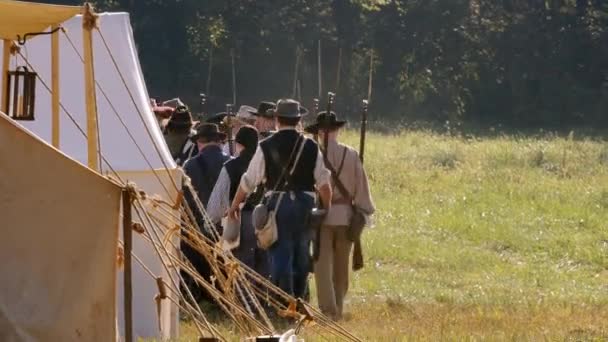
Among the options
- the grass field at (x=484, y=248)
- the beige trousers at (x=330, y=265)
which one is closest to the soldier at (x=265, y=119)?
the beige trousers at (x=330, y=265)

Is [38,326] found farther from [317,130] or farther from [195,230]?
[317,130]

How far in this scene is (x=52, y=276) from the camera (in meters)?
5.57

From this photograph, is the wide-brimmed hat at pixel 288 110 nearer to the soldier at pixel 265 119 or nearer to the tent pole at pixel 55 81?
the soldier at pixel 265 119

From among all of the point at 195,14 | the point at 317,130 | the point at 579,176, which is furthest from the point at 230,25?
the point at 317,130

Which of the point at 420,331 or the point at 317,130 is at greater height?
the point at 317,130

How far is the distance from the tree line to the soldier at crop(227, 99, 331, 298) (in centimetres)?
3189

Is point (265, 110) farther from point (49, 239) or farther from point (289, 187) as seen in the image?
point (49, 239)

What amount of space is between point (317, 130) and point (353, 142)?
19.9 m

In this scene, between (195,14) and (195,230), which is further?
(195,14)

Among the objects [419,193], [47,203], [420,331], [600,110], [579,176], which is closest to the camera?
[47,203]

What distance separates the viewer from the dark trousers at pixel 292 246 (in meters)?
11.2

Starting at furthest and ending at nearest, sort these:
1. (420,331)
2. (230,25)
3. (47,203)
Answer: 1. (230,25)
2. (420,331)
3. (47,203)

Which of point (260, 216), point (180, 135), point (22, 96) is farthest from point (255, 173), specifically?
point (22, 96)

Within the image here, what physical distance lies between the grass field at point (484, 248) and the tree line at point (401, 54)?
17208 millimetres
